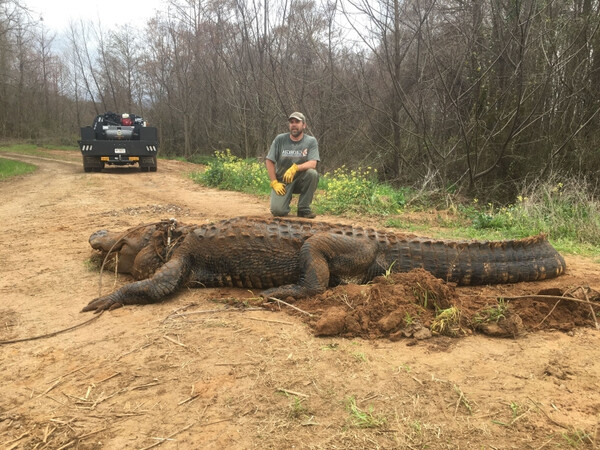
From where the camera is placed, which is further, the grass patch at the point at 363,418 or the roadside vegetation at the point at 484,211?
the roadside vegetation at the point at 484,211

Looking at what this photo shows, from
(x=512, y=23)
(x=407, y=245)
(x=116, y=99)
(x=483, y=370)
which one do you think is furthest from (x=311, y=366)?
(x=116, y=99)

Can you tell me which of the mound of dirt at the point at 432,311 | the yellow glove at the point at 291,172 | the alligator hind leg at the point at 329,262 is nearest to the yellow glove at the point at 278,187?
the yellow glove at the point at 291,172

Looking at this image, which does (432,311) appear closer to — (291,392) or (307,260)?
(307,260)

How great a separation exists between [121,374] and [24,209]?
7.45m

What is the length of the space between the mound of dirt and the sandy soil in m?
0.01

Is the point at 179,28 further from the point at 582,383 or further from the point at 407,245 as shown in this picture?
the point at 582,383

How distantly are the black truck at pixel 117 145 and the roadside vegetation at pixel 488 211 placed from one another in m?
8.79

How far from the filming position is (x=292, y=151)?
6.57m

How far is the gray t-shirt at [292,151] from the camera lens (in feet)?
21.4

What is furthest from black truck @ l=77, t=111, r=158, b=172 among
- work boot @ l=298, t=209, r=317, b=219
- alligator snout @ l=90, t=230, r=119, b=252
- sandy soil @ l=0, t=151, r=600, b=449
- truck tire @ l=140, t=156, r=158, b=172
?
sandy soil @ l=0, t=151, r=600, b=449

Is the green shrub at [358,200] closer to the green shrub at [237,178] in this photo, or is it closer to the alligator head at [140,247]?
the green shrub at [237,178]

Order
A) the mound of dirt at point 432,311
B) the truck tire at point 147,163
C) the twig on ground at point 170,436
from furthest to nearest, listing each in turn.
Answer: the truck tire at point 147,163 → the mound of dirt at point 432,311 → the twig on ground at point 170,436

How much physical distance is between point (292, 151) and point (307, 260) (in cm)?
356

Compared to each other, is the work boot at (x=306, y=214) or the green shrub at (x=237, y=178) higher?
the green shrub at (x=237, y=178)
